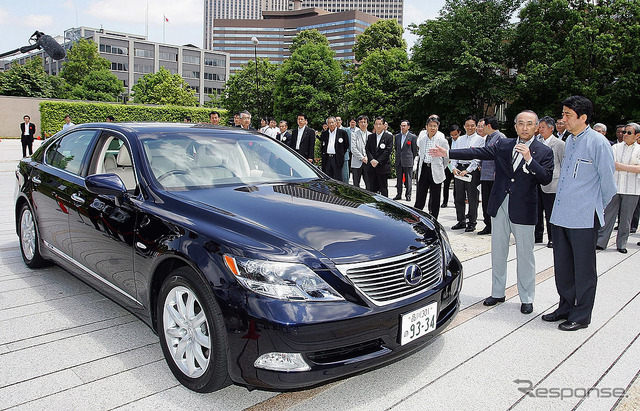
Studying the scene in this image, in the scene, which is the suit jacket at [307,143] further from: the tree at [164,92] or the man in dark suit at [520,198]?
the tree at [164,92]

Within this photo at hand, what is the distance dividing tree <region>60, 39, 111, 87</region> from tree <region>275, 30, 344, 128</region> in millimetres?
38381

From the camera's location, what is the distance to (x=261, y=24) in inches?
6348

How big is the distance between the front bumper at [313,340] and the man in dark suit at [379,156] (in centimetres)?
793

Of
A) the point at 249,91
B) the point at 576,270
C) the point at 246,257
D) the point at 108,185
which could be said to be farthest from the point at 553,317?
the point at 249,91

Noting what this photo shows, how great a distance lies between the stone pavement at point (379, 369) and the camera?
2.83 m

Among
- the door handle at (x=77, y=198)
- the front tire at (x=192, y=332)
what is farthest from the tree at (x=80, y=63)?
the front tire at (x=192, y=332)

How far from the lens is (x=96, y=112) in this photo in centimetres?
4300

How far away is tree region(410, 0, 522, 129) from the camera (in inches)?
1426

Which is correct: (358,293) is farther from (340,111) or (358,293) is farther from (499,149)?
(340,111)

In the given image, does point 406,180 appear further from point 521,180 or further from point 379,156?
point 521,180

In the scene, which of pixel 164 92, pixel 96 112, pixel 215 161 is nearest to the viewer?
pixel 215 161

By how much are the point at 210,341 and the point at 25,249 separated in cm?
381

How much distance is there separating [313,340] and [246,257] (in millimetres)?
560

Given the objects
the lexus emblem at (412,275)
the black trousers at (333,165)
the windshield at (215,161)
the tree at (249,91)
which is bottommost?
the lexus emblem at (412,275)
